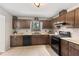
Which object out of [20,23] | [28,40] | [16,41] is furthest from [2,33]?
[20,23]

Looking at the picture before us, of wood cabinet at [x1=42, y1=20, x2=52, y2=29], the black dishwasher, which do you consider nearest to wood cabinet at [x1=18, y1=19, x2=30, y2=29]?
the black dishwasher

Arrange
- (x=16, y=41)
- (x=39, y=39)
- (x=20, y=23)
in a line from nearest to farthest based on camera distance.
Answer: (x=16, y=41), (x=39, y=39), (x=20, y=23)

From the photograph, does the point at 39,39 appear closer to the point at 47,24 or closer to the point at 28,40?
the point at 28,40

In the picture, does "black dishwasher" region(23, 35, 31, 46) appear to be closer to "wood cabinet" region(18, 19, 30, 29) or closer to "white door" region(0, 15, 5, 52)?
"wood cabinet" region(18, 19, 30, 29)

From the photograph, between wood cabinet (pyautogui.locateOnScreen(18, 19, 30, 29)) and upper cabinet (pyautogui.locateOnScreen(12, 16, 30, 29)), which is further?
wood cabinet (pyautogui.locateOnScreen(18, 19, 30, 29))

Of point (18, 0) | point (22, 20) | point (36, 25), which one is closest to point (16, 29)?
point (22, 20)

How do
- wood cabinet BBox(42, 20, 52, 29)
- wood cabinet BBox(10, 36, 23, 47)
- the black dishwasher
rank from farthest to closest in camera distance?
wood cabinet BBox(42, 20, 52, 29) < the black dishwasher < wood cabinet BBox(10, 36, 23, 47)

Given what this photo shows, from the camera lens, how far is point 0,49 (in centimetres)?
625

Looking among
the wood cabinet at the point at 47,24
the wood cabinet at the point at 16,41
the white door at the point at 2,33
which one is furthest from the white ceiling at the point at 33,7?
the wood cabinet at the point at 47,24

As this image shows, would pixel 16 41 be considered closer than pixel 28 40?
Yes

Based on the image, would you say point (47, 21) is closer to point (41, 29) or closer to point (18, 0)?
point (41, 29)

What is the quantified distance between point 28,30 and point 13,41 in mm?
1635

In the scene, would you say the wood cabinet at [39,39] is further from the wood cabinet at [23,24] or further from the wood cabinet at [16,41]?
the wood cabinet at [23,24]

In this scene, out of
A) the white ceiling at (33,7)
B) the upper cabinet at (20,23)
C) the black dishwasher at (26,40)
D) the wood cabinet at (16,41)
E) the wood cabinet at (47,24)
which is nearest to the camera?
the white ceiling at (33,7)
